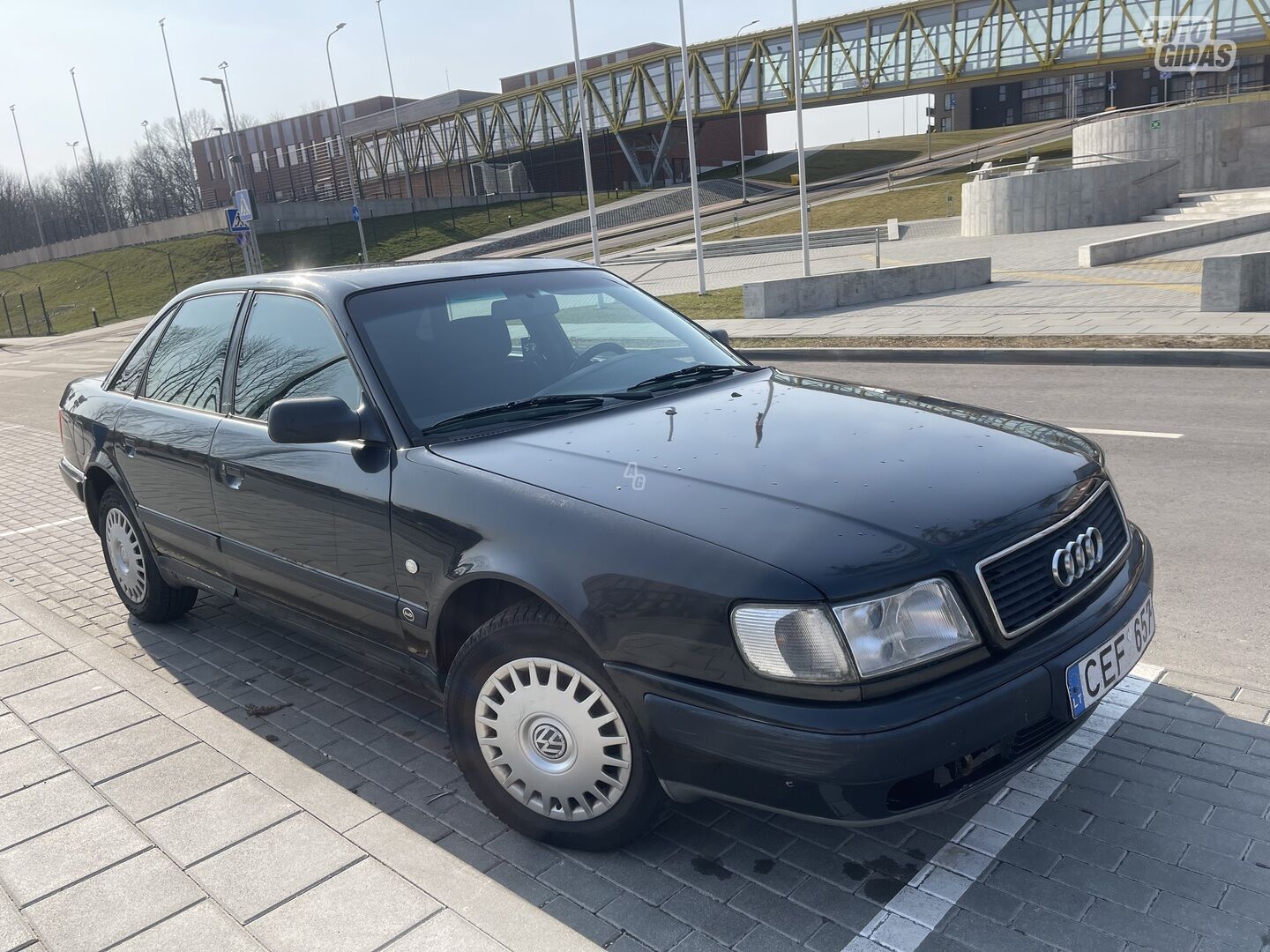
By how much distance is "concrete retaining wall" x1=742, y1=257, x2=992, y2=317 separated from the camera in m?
17.7

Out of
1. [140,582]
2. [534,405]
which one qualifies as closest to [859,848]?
[534,405]

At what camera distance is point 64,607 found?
5387mm

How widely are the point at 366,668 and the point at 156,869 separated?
913 mm

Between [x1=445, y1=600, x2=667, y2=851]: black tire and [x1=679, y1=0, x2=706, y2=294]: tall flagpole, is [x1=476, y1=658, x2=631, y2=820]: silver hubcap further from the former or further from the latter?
[x1=679, y1=0, x2=706, y2=294]: tall flagpole

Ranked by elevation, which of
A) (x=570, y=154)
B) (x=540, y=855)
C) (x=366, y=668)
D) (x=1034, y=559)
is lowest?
(x=540, y=855)

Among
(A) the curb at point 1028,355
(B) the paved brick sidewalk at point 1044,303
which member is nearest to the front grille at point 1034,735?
(A) the curb at point 1028,355

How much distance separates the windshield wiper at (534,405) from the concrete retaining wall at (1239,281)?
11.7 metres

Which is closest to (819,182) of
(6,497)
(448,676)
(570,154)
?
(570,154)

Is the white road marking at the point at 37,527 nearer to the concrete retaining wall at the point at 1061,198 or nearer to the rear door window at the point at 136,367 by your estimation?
the rear door window at the point at 136,367

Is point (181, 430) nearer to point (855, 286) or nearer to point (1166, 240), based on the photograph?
point (855, 286)

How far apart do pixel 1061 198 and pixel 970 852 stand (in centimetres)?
3151

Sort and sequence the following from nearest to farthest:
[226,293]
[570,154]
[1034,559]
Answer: [1034,559] < [226,293] < [570,154]

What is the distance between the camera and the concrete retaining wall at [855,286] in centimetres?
1766

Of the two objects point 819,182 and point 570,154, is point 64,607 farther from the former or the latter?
point 570,154
